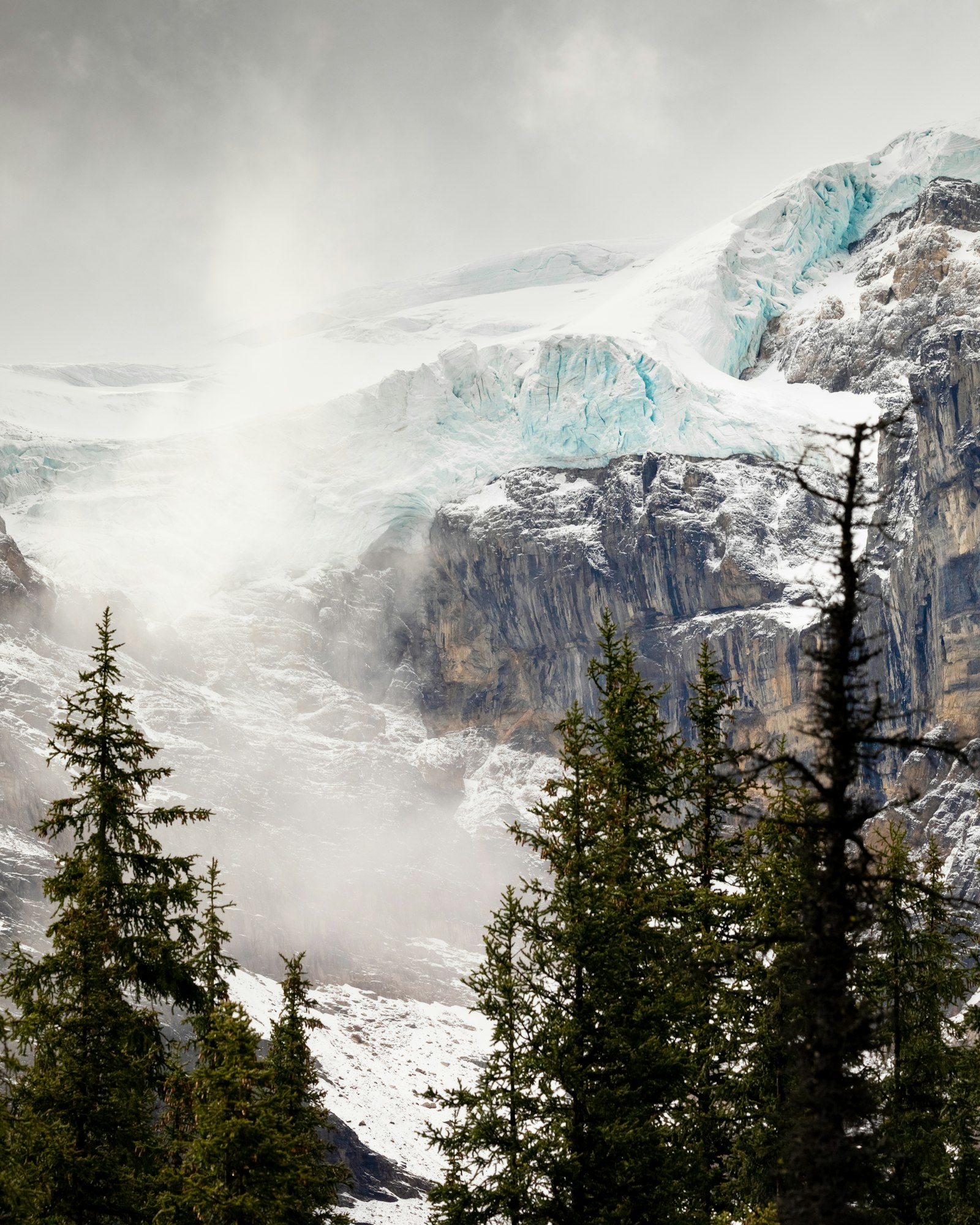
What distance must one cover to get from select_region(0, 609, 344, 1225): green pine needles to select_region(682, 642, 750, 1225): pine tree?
5.49 meters

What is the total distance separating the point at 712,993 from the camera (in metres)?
16.8

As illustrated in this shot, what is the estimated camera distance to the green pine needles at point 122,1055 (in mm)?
14828

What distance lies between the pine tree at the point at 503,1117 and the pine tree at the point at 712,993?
7.01 ft

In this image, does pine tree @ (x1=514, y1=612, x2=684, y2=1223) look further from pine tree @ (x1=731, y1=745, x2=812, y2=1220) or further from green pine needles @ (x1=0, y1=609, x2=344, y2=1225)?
green pine needles @ (x1=0, y1=609, x2=344, y2=1225)

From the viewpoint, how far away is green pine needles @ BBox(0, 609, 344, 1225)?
48.6ft

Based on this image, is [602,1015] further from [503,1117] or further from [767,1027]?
[767,1027]

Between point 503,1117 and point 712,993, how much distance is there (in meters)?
3.40

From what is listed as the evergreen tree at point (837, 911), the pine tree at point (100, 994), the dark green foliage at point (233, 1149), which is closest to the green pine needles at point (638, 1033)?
the dark green foliage at point (233, 1149)

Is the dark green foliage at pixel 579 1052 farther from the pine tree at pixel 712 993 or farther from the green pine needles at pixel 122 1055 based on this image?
the green pine needles at pixel 122 1055

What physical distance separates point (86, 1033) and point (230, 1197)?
3.26 metres

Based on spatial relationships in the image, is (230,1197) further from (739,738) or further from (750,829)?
(739,738)

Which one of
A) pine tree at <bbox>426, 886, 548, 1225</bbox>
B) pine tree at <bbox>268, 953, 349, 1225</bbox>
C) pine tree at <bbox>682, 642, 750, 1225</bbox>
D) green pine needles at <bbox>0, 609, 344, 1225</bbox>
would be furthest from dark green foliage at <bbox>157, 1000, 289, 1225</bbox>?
pine tree at <bbox>682, 642, 750, 1225</bbox>

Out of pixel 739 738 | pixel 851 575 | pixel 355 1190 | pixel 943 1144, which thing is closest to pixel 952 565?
pixel 739 738

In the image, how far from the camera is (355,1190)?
359ft
